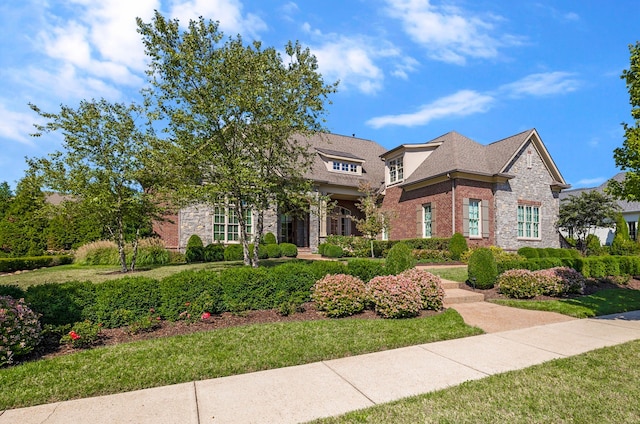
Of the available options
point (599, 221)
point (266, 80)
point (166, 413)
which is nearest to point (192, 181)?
point (266, 80)

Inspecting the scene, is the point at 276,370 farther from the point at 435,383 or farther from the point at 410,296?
the point at 410,296

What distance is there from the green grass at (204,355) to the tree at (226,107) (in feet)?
15.4

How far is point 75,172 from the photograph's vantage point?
10.9m

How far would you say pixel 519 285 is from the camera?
9180mm

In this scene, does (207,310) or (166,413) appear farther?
(207,310)

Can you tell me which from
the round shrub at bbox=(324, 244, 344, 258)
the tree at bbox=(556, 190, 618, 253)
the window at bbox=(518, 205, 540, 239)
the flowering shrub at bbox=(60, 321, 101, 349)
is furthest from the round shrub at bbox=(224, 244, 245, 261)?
the tree at bbox=(556, 190, 618, 253)

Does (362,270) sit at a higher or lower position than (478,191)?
lower

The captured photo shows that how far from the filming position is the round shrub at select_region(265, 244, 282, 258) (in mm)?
17036

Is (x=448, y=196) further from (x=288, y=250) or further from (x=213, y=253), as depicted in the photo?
(x=213, y=253)

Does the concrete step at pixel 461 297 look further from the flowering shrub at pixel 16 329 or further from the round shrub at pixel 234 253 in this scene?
the round shrub at pixel 234 253

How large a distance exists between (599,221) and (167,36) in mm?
25302

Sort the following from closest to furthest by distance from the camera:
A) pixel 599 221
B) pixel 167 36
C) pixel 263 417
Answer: pixel 263 417, pixel 167 36, pixel 599 221

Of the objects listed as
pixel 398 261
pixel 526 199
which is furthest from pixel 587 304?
pixel 526 199

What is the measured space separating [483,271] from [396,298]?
14.0 ft
